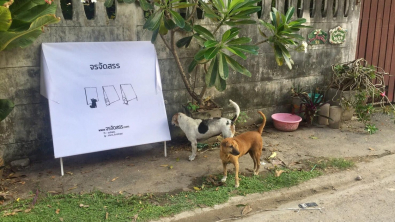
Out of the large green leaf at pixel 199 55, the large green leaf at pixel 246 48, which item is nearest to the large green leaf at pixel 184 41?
the large green leaf at pixel 199 55

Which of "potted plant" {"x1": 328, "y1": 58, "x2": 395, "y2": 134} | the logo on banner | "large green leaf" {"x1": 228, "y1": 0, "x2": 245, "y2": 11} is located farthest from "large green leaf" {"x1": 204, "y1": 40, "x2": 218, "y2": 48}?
"potted plant" {"x1": 328, "y1": 58, "x2": 395, "y2": 134}

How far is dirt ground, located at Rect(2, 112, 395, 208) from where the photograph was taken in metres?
3.85

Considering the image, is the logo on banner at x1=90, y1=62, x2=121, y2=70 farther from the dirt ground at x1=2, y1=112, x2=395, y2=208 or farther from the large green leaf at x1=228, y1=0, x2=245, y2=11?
the large green leaf at x1=228, y1=0, x2=245, y2=11

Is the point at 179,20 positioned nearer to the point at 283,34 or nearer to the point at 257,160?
the point at 283,34

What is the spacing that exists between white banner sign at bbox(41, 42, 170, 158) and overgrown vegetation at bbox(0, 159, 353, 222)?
26.1 inches

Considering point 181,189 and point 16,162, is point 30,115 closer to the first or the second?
Answer: point 16,162

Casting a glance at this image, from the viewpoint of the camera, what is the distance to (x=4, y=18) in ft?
10.4

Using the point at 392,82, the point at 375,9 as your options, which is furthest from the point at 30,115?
the point at 392,82

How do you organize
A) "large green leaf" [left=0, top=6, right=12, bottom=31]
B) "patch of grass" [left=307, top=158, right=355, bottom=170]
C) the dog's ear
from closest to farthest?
1. "large green leaf" [left=0, top=6, right=12, bottom=31]
2. the dog's ear
3. "patch of grass" [left=307, top=158, right=355, bottom=170]

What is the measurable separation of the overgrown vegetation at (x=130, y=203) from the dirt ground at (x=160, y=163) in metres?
0.16

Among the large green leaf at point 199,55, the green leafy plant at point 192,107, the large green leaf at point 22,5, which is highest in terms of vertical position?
the large green leaf at point 22,5

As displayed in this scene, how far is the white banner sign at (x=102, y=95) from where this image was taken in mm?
3994

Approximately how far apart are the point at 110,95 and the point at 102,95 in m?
0.10

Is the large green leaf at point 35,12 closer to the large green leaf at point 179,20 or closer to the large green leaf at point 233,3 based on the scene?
the large green leaf at point 179,20
